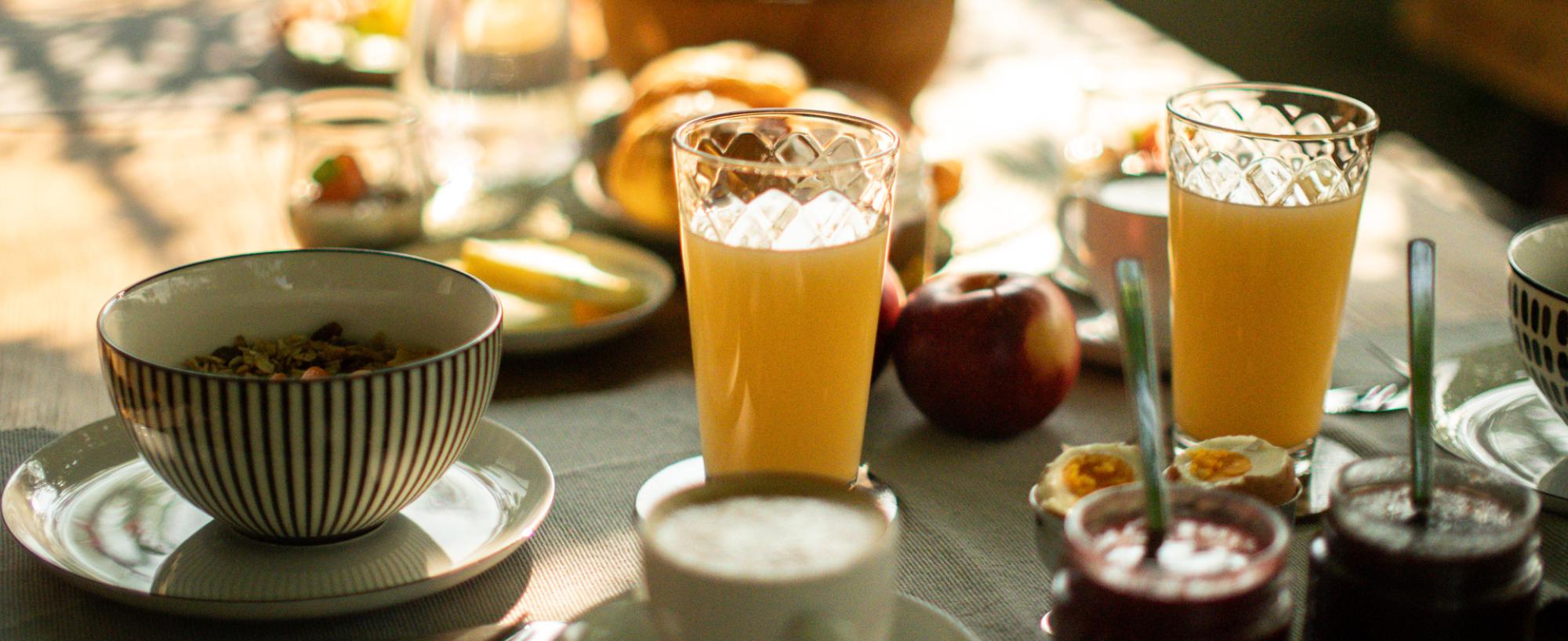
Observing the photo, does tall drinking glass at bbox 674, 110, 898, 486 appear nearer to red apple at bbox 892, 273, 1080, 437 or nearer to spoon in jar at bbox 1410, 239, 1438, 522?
A: red apple at bbox 892, 273, 1080, 437

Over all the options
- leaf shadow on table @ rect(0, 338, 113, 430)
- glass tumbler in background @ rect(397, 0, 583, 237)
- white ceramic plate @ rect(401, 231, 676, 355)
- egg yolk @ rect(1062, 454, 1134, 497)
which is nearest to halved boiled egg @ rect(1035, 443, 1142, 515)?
egg yolk @ rect(1062, 454, 1134, 497)

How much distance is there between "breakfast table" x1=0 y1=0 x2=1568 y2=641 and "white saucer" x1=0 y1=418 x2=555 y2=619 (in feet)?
0.06

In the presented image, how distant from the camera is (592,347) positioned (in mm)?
938

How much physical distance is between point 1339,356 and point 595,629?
630 mm

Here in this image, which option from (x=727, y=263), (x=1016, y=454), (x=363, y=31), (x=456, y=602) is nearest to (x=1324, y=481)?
(x=1016, y=454)

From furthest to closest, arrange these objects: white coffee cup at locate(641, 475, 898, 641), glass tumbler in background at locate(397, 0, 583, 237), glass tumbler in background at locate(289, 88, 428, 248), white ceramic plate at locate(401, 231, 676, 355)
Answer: glass tumbler in background at locate(397, 0, 583, 237) → glass tumbler in background at locate(289, 88, 428, 248) → white ceramic plate at locate(401, 231, 676, 355) → white coffee cup at locate(641, 475, 898, 641)

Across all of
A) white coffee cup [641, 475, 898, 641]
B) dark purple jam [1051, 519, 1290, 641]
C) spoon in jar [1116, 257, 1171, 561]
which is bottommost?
dark purple jam [1051, 519, 1290, 641]

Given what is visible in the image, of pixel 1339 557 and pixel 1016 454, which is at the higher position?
pixel 1339 557

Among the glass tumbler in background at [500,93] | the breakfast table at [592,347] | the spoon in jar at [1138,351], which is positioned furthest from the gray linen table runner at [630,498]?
the glass tumbler in background at [500,93]

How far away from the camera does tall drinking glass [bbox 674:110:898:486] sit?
66 cm

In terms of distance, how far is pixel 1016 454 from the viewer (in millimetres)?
797

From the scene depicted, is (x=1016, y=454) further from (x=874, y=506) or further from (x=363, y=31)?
(x=363, y=31)

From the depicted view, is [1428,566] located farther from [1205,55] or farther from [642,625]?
[1205,55]

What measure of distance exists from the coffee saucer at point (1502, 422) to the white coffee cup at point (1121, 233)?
182mm
